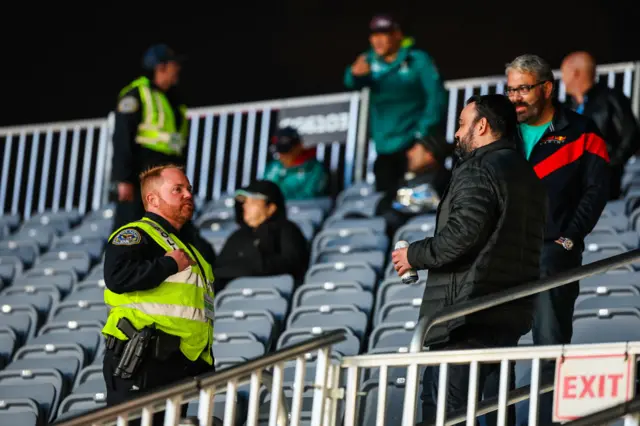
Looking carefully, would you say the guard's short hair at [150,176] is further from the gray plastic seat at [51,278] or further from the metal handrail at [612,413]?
the gray plastic seat at [51,278]

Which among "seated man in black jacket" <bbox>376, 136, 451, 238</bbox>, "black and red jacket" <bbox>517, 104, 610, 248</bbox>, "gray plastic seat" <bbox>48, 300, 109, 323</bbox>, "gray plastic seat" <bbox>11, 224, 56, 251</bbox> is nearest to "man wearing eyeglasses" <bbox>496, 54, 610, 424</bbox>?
"black and red jacket" <bbox>517, 104, 610, 248</bbox>

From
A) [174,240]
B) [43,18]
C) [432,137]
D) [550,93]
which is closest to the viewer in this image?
[174,240]

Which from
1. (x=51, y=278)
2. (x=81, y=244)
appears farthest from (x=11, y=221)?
(x=51, y=278)

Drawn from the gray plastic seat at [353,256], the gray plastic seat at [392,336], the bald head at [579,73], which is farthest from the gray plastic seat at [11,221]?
the gray plastic seat at [392,336]

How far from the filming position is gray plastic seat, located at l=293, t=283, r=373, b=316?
7.43 m

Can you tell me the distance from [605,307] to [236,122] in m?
5.97

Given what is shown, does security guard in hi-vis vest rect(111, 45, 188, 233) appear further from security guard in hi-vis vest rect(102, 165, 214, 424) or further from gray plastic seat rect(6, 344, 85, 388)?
security guard in hi-vis vest rect(102, 165, 214, 424)

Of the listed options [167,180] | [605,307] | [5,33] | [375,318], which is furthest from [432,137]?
[5,33]

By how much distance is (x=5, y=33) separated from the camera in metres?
13.3

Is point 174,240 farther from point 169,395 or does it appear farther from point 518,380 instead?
point 518,380

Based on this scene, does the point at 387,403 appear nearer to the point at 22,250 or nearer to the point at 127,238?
the point at 127,238

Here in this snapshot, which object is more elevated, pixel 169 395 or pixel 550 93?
pixel 550 93

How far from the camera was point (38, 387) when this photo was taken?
7000mm

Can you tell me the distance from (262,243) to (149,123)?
1742 millimetres
